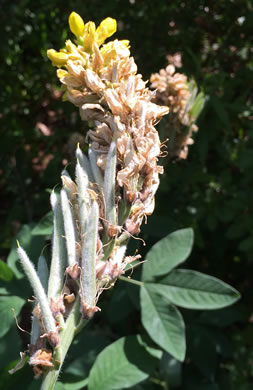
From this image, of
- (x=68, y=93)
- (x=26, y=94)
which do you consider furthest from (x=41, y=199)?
(x=68, y=93)

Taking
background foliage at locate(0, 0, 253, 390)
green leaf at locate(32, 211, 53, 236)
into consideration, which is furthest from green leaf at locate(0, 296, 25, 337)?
green leaf at locate(32, 211, 53, 236)

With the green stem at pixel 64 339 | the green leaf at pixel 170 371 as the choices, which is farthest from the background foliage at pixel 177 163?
the green stem at pixel 64 339

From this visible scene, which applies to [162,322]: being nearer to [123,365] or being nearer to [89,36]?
[123,365]

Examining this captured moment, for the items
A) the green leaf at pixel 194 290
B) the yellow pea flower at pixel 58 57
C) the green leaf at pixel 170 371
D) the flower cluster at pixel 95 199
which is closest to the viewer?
the flower cluster at pixel 95 199

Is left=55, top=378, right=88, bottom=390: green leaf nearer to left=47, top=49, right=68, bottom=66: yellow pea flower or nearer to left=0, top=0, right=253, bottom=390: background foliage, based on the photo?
left=0, top=0, right=253, bottom=390: background foliage

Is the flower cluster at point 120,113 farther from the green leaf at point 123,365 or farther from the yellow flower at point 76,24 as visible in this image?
the green leaf at point 123,365

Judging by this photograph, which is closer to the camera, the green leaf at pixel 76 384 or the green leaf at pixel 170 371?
the green leaf at pixel 76 384
